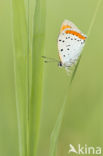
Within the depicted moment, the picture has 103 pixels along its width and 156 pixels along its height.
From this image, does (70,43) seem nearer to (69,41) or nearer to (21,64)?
(69,41)

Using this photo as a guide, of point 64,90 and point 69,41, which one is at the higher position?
point 69,41

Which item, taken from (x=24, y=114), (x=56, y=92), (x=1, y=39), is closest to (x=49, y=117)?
(x=56, y=92)

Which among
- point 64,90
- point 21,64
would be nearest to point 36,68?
point 21,64

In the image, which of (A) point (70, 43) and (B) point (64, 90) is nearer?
(A) point (70, 43)

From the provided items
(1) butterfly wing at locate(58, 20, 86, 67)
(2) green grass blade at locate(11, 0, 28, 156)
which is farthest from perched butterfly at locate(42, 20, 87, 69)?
(2) green grass blade at locate(11, 0, 28, 156)

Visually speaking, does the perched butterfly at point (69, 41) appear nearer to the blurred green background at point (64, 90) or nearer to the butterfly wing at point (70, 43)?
the butterfly wing at point (70, 43)

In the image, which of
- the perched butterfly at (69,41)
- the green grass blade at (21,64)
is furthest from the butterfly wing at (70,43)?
the green grass blade at (21,64)

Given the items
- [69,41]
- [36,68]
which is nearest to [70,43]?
[69,41]
